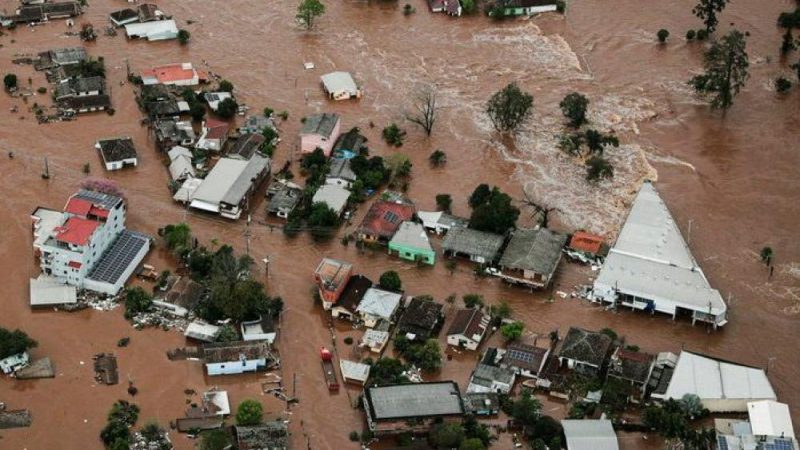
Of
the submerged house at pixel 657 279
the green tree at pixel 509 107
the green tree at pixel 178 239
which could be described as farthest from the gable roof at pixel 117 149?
the submerged house at pixel 657 279

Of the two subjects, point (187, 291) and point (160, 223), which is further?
point (160, 223)

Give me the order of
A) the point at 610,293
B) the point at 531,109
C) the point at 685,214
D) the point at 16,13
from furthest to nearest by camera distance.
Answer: the point at 16,13 < the point at 531,109 < the point at 685,214 < the point at 610,293

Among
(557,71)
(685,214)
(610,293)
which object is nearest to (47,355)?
(610,293)

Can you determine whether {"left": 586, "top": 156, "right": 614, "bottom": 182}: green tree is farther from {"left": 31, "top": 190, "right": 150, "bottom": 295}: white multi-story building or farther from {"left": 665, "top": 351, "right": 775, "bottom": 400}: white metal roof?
{"left": 31, "top": 190, "right": 150, "bottom": 295}: white multi-story building

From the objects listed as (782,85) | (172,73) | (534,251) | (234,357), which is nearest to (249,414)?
(234,357)

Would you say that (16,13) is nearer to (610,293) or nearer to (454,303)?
(454,303)

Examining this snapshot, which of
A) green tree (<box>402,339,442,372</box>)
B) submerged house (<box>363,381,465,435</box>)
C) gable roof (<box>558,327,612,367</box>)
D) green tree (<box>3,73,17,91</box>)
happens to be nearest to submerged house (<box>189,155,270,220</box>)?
green tree (<box>402,339,442,372</box>)

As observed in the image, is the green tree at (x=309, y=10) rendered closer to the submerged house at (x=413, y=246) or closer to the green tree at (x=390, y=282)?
the submerged house at (x=413, y=246)
